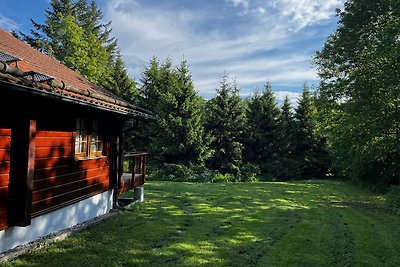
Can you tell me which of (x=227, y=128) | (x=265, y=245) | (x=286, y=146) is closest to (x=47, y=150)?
(x=265, y=245)

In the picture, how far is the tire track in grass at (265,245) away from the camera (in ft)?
18.0

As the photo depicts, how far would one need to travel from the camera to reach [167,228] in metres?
7.32

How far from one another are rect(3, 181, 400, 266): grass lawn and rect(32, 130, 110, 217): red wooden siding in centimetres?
78

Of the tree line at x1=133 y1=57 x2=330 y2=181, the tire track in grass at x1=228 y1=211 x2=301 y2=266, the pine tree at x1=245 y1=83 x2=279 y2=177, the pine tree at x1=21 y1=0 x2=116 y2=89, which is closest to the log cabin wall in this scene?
the tire track in grass at x1=228 y1=211 x2=301 y2=266

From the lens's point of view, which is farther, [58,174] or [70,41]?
[70,41]

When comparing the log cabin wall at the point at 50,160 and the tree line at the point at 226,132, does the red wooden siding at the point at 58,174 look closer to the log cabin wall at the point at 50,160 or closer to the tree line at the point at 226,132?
the log cabin wall at the point at 50,160

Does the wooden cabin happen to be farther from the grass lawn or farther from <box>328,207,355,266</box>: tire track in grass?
<box>328,207,355,266</box>: tire track in grass

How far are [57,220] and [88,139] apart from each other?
Result: 1.96 metres

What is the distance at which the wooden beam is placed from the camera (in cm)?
492

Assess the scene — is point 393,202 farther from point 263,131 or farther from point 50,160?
point 263,131

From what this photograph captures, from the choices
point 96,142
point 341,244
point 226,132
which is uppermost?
point 226,132

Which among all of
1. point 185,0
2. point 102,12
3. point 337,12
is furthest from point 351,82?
point 102,12

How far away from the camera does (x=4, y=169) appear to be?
15.7 ft

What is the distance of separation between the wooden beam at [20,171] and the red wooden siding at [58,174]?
1.58ft
